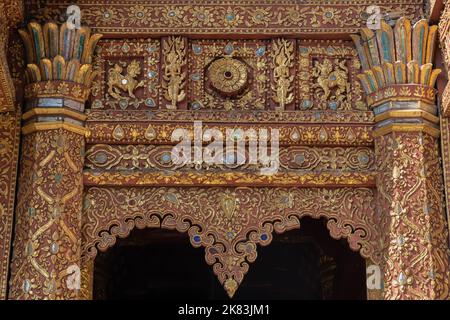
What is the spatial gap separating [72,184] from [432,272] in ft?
7.96

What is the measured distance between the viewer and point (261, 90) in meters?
7.23

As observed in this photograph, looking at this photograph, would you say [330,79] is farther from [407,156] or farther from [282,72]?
[407,156]

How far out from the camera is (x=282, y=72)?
7242 millimetres

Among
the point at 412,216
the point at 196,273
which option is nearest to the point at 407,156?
the point at 412,216

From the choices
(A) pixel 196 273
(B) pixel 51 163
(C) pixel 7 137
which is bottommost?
(A) pixel 196 273

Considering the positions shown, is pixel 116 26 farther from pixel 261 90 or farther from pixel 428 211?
pixel 428 211

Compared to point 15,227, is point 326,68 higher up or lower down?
higher up

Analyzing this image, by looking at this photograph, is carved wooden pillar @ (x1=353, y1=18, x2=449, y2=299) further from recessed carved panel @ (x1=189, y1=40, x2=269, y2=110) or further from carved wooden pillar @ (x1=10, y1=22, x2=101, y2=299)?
carved wooden pillar @ (x1=10, y1=22, x2=101, y2=299)

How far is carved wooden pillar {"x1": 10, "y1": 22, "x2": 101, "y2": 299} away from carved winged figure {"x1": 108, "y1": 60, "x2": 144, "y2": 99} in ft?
0.55

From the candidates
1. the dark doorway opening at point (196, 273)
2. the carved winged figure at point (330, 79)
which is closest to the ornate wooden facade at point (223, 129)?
the carved winged figure at point (330, 79)

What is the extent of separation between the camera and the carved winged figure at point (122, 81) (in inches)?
283

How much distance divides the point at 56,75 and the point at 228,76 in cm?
119

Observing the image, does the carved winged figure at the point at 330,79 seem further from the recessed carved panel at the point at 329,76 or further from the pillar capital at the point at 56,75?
the pillar capital at the point at 56,75

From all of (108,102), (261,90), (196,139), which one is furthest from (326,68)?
(108,102)
